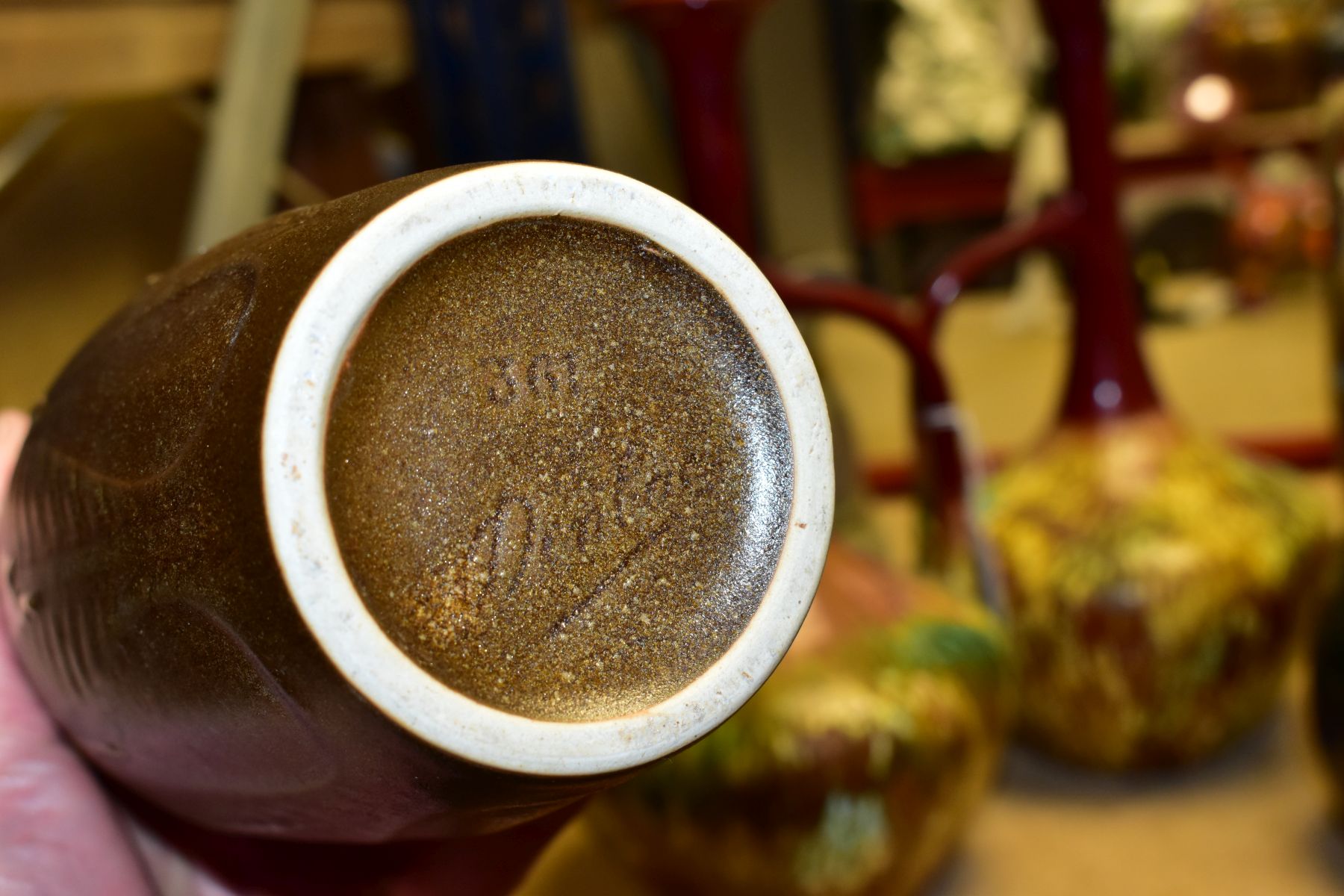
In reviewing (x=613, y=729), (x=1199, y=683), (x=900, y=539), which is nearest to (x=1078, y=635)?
(x=1199, y=683)

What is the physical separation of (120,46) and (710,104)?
0.29 m

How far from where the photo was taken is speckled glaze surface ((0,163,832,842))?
203 millimetres

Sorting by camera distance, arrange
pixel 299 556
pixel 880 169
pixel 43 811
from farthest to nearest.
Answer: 1. pixel 880 169
2. pixel 43 811
3. pixel 299 556

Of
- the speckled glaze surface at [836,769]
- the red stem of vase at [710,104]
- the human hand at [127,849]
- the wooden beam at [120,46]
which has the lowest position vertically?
the speckled glaze surface at [836,769]

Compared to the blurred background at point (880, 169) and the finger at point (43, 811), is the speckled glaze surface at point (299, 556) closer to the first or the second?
the finger at point (43, 811)

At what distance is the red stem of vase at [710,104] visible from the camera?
22.8 inches

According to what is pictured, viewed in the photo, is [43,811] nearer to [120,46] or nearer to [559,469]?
[559,469]

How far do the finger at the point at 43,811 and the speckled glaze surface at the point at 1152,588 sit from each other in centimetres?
51

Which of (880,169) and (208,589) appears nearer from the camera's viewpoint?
(208,589)

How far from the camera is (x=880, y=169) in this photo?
3.87 ft

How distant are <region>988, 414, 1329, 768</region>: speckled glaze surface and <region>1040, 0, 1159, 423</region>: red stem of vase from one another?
0.02m

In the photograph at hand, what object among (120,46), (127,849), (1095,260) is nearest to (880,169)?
(1095,260)

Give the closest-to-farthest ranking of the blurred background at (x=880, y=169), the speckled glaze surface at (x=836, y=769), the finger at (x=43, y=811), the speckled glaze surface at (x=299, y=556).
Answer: the speckled glaze surface at (x=299, y=556)
the finger at (x=43, y=811)
the speckled glaze surface at (x=836, y=769)
the blurred background at (x=880, y=169)

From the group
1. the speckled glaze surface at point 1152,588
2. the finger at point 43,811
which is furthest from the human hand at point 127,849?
the speckled glaze surface at point 1152,588
